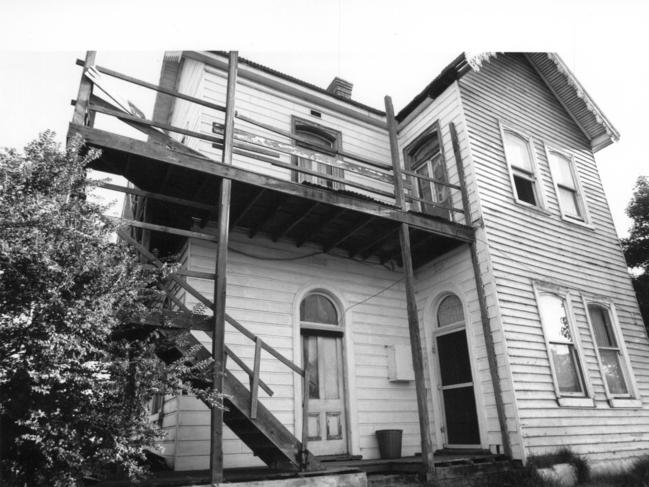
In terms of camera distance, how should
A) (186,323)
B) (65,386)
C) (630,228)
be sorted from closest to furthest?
(65,386), (186,323), (630,228)

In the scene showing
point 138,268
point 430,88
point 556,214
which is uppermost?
point 430,88

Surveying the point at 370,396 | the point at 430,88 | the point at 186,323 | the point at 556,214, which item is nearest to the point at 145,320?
the point at 186,323

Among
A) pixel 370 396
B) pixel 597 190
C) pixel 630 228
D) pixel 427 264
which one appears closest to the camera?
pixel 370 396

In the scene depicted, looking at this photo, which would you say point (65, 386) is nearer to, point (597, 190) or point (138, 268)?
point (138, 268)

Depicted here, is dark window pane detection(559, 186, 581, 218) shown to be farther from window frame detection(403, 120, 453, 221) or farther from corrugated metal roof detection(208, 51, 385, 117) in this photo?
corrugated metal roof detection(208, 51, 385, 117)

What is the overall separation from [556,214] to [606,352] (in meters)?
3.12

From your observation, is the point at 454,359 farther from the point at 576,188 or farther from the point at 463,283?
the point at 576,188

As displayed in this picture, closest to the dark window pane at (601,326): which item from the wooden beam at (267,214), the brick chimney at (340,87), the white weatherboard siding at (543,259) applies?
the white weatherboard siding at (543,259)

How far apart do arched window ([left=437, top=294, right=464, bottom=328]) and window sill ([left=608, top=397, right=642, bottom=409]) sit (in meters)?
3.34

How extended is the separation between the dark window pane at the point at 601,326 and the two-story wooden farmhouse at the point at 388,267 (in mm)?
47

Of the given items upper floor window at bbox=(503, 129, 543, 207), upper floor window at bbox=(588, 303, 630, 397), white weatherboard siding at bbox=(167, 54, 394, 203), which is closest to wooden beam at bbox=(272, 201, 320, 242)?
white weatherboard siding at bbox=(167, 54, 394, 203)

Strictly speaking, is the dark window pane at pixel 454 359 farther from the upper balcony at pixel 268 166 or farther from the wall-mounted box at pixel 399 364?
the upper balcony at pixel 268 166

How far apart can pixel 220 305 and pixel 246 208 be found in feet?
7.43

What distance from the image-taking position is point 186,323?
594 cm
